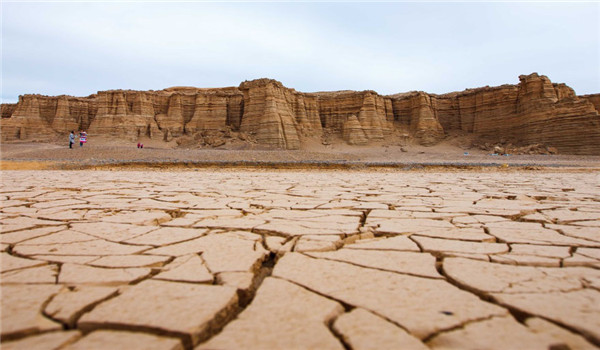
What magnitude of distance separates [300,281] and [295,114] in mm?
27600

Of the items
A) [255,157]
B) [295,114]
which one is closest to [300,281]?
[255,157]

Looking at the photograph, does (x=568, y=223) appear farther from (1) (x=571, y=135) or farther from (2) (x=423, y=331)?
(1) (x=571, y=135)

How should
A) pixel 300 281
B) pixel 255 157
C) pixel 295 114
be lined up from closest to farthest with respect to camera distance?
pixel 300 281 → pixel 255 157 → pixel 295 114

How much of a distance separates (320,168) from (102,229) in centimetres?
977

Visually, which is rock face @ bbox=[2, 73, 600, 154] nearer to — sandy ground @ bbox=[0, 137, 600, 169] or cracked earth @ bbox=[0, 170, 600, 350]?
sandy ground @ bbox=[0, 137, 600, 169]

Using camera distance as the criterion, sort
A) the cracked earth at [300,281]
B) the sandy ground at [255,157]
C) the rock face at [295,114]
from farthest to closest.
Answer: the rock face at [295,114]
the sandy ground at [255,157]
the cracked earth at [300,281]

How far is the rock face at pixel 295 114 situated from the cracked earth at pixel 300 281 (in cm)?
2191

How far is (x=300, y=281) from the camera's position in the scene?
142cm

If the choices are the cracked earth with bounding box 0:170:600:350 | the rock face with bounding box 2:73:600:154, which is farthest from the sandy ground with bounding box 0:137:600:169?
the cracked earth with bounding box 0:170:600:350

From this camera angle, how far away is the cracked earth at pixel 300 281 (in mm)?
1007

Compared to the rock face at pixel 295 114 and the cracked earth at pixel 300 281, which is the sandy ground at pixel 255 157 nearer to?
the rock face at pixel 295 114

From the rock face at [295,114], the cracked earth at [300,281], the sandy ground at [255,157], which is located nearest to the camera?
the cracked earth at [300,281]

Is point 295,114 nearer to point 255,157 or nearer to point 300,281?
point 255,157

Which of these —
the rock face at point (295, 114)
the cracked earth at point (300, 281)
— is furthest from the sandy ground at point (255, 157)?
the cracked earth at point (300, 281)
